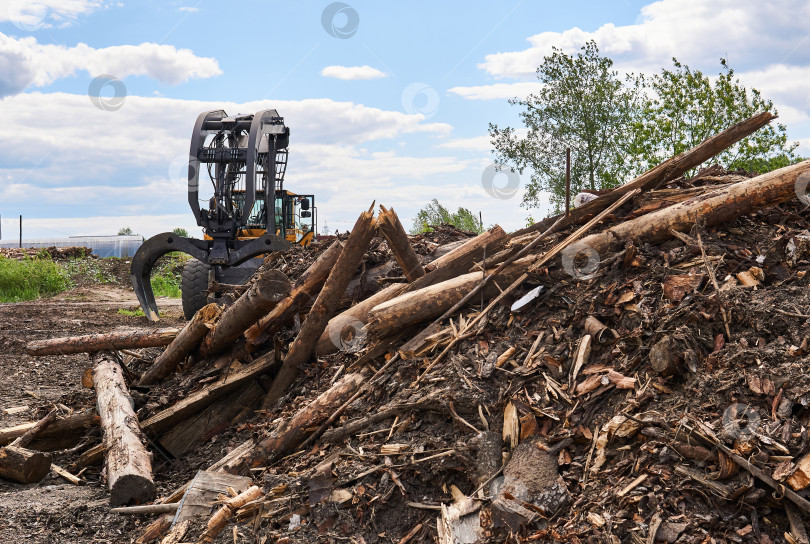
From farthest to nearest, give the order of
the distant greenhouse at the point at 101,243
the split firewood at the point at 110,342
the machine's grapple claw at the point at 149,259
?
the distant greenhouse at the point at 101,243 < the machine's grapple claw at the point at 149,259 < the split firewood at the point at 110,342

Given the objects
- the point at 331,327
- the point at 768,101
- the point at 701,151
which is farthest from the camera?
the point at 768,101

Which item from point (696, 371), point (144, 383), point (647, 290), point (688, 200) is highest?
point (688, 200)

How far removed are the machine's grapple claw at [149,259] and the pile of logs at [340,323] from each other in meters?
5.80

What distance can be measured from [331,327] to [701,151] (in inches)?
137

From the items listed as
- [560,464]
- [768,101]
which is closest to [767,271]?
[560,464]

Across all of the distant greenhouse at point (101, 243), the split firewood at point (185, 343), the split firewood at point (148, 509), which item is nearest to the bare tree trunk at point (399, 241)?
the split firewood at point (185, 343)

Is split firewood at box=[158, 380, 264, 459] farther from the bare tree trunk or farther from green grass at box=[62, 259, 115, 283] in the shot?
green grass at box=[62, 259, 115, 283]

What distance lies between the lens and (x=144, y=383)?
705 cm

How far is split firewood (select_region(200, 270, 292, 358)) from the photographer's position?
567 cm

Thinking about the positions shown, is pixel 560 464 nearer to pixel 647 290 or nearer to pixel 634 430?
pixel 634 430

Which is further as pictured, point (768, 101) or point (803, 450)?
point (768, 101)

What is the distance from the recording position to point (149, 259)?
12445mm

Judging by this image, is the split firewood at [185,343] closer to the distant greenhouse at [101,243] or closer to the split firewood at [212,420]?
the split firewood at [212,420]

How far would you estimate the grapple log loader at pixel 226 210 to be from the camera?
12.5 metres
